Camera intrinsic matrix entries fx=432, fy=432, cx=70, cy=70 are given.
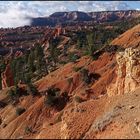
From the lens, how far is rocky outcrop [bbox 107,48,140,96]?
1615 inches

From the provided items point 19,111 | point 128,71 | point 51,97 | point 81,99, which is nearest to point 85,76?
point 51,97

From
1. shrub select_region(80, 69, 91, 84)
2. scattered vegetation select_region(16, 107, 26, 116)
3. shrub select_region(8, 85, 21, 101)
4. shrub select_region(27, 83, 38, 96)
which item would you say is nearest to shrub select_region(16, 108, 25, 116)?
scattered vegetation select_region(16, 107, 26, 116)

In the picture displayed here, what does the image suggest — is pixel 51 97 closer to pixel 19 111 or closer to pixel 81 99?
pixel 19 111

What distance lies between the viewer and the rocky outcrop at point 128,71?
4103 cm

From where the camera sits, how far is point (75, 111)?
3434 cm

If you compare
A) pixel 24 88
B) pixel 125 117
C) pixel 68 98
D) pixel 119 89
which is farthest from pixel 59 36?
pixel 125 117

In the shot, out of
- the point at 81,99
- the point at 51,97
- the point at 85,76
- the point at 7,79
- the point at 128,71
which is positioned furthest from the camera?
the point at 7,79

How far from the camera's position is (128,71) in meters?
42.8

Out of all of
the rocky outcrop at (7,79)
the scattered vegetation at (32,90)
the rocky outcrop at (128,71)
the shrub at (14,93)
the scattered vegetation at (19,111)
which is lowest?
the rocky outcrop at (7,79)

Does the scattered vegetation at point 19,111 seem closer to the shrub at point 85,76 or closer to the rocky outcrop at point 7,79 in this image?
the shrub at point 85,76

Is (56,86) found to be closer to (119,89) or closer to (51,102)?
(51,102)

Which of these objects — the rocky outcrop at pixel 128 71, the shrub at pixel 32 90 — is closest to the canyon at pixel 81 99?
the rocky outcrop at pixel 128 71

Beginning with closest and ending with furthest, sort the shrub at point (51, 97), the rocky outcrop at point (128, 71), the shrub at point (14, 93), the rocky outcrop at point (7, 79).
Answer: the rocky outcrop at point (128, 71) < the shrub at point (51, 97) < the shrub at point (14, 93) < the rocky outcrop at point (7, 79)

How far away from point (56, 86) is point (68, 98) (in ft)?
39.2
